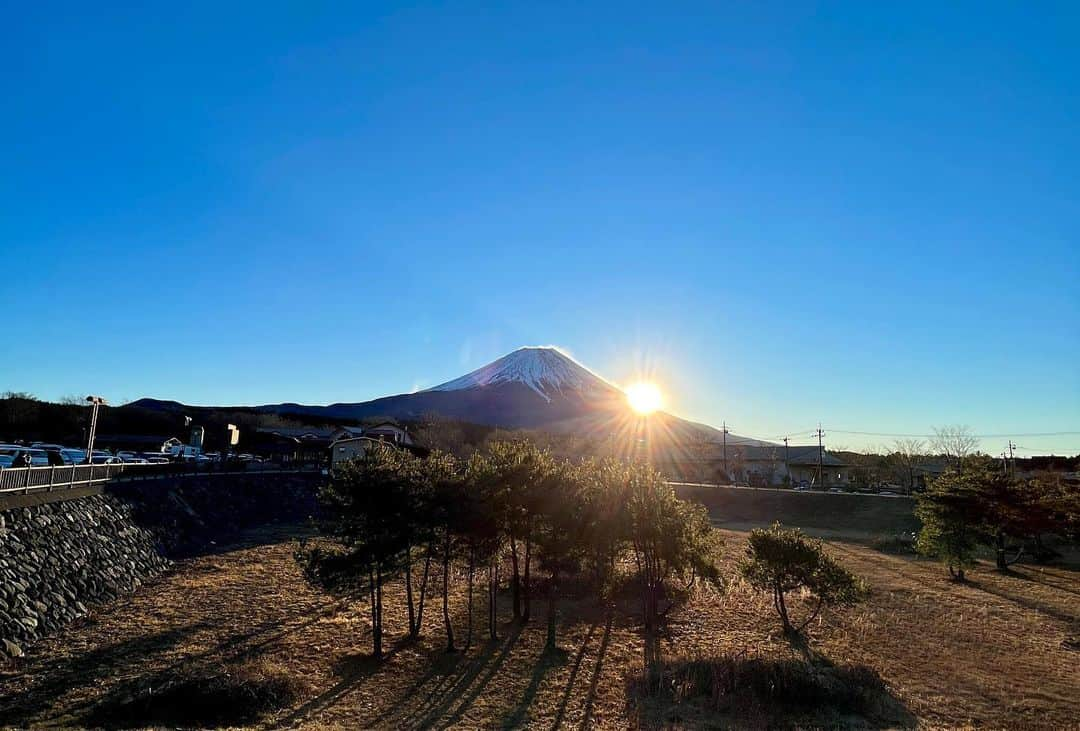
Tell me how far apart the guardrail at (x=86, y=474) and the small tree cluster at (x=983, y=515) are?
42.7 metres

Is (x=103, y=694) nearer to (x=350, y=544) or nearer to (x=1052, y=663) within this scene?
(x=350, y=544)

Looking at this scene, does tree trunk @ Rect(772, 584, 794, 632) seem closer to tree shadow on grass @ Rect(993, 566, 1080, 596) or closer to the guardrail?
tree shadow on grass @ Rect(993, 566, 1080, 596)

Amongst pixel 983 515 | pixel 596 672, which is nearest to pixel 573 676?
pixel 596 672

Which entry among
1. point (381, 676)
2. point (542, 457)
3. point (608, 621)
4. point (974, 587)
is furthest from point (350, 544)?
point (974, 587)

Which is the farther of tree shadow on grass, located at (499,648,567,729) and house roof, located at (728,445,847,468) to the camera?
house roof, located at (728,445,847,468)

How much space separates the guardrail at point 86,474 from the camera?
70.2 feet

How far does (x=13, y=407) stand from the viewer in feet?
263

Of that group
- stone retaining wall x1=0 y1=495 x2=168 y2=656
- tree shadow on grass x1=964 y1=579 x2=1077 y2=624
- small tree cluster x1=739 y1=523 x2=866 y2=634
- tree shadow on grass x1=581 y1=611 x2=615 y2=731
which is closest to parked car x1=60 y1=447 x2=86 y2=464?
stone retaining wall x1=0 y1=495 x2=168 y2=656

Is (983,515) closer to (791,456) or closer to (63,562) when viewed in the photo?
(63,562)

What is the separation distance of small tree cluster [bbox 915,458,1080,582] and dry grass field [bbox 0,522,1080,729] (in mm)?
4023

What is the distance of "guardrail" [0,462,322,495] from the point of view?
70.2 feet

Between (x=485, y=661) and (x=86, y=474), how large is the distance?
2313 cm

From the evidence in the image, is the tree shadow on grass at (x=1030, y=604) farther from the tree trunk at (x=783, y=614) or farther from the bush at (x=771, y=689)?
the bush at (x=771, y=689)

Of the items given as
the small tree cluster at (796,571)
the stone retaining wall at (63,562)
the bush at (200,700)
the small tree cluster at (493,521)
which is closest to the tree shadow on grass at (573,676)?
the small tree cluster at (493,521)
